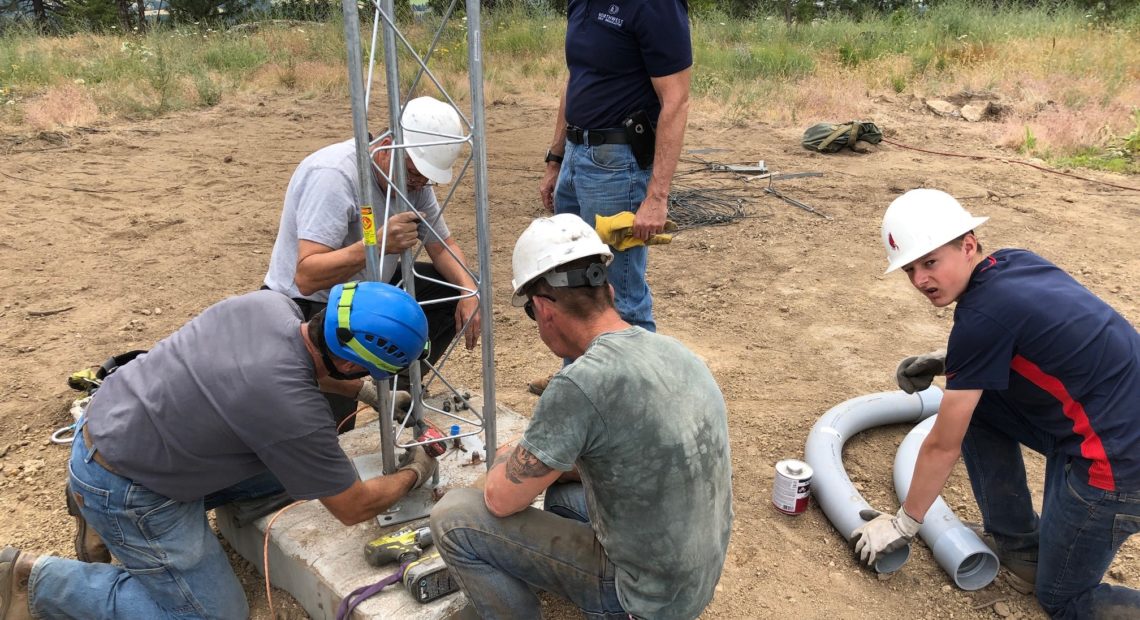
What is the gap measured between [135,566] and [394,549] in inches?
37.7

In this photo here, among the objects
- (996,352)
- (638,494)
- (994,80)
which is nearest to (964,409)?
(996,352)

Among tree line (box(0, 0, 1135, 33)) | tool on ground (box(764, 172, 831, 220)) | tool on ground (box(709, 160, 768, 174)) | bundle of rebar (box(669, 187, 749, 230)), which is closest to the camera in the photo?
bundle of rebar (box(669, 187, 749, 230))

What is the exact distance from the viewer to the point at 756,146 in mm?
10797

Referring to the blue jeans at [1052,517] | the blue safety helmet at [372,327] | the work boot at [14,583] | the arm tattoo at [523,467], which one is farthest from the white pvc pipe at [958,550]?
the work boot at [14,583]

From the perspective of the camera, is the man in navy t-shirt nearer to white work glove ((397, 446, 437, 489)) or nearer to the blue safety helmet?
white work glove ((397, 446, 437, 489))

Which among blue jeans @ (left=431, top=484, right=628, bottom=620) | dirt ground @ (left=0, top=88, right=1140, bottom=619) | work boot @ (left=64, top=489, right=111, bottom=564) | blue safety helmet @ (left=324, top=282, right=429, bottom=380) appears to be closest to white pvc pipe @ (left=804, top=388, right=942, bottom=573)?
dirt ground @ (left=0, top=88, right=1140, bottom=619)

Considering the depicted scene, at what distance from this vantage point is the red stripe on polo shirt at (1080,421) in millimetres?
2770

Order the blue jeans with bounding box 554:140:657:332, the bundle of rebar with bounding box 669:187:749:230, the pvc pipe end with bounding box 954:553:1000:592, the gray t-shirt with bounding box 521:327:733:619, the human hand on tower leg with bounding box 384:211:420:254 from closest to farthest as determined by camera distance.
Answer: the gray t-shirt with bounding box 521:327:733:619 < the human hand on tower leg with bounding box 384:211:420:254 < the pvc pipe end with bounding box 954:553:1000:592 < the blue jeans with bounding box 554:140:657:332 < the bundle of rebar with bounding box 669:187:749:230

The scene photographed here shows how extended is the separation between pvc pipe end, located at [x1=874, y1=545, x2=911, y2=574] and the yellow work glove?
66.1 inches

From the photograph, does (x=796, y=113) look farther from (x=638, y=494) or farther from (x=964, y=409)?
(x=638, y=494)

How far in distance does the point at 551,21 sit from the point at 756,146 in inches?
322

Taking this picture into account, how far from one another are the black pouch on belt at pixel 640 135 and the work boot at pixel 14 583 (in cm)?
311

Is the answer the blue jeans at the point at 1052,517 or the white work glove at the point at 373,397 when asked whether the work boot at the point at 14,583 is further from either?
the blue jeans at the point at 1052,517

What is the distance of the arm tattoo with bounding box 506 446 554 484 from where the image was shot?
2312 millimetres
